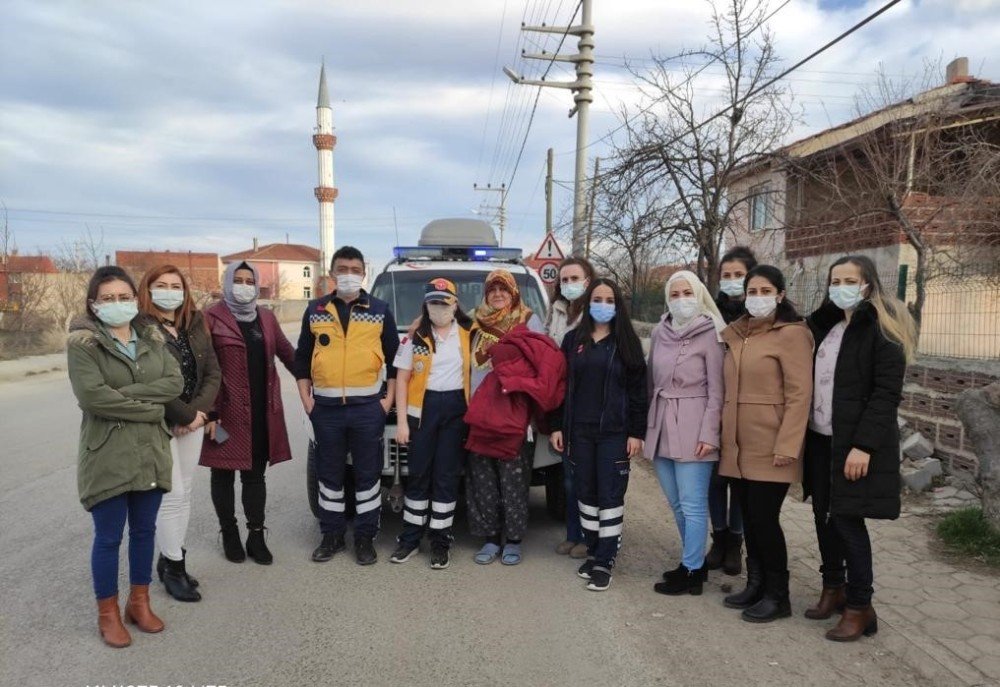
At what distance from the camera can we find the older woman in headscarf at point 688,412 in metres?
4.05

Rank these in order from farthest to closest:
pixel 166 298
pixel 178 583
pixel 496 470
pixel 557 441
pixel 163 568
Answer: pixel 496 470
pixel 557 441
pixel 163 568
pixel 178 583
pixel 166 298

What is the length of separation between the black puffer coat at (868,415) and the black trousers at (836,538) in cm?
14

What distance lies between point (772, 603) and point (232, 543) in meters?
3.36

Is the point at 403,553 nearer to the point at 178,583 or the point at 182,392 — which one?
the point at 178,583

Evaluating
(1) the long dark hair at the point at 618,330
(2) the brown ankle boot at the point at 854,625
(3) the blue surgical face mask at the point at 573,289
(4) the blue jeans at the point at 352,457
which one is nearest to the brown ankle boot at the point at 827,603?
Result: (2) the brown ankle boot at the point at 854,625

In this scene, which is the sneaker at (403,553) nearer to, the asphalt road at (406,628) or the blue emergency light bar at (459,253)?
the asphalt road at (406,628)

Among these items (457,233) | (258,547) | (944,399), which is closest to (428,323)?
(258,547)

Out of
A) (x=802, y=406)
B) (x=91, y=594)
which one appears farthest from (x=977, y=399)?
(x=91, y=594)

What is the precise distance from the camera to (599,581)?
4.28 m

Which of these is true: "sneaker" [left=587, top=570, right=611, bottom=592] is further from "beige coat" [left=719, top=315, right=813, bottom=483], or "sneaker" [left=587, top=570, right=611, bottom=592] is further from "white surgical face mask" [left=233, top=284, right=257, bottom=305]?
"white surgical face mask" [left=233, top=284, right=257, bottom=305]

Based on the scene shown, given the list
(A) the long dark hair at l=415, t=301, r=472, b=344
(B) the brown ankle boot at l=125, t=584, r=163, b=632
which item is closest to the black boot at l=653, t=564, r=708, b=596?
(A) the long dark hair at l=415, t=301, r=472, b=344

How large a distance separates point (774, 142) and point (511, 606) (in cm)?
802

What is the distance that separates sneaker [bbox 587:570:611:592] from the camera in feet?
14.0

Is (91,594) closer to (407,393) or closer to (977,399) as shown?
(407,393)
